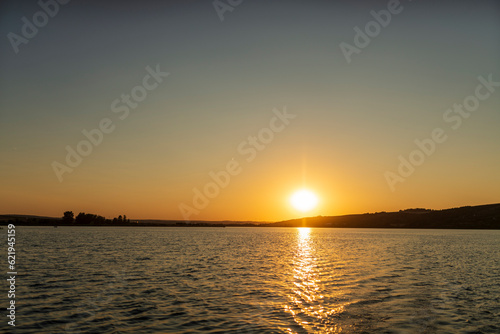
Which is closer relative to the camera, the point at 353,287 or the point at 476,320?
the point at 476,320

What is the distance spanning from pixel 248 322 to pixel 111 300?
13953 millimetres

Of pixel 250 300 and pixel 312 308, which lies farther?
pixel 250 300

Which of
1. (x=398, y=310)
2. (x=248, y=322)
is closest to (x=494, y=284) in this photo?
(x=398, y=310)

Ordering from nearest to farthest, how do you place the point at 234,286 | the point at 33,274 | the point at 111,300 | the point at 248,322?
the point at 248,322 < the point at 111,300 < the point at 234,286 < the point at 33,274

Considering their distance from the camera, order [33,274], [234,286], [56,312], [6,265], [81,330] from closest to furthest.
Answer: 1. [81,330]
2. [56,312]
3. [234,286]
4. [33,274]
5. [6,265]

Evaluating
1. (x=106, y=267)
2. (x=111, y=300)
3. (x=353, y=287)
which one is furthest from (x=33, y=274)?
(x=353, y=287)

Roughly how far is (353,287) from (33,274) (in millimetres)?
39898

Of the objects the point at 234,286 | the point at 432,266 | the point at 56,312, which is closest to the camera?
the point at 56,312

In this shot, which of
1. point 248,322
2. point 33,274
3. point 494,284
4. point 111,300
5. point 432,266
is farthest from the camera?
point 432,266

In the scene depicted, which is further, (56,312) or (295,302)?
(295,302)

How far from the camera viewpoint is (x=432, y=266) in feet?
196

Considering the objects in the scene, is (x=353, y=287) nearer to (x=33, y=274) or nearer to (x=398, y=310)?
(x=398, y=310)

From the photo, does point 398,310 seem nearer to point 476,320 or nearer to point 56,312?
point 476,320

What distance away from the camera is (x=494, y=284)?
42500mm
